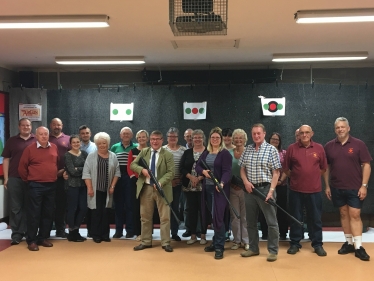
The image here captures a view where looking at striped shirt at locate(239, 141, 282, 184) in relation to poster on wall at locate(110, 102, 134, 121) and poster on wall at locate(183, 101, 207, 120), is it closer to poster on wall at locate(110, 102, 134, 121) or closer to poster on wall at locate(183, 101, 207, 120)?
poster on wall at locate(183, 101, 207, 120)

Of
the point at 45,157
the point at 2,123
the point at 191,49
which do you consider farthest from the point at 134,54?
the point at 2,123

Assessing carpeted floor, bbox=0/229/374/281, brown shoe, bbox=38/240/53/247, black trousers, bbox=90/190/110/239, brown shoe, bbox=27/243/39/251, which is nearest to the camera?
carpeted floor, bbox=0/229/374/281

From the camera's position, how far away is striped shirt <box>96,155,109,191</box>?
498cm

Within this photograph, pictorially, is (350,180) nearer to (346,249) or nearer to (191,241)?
(346,249)

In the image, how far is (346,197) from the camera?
450cm

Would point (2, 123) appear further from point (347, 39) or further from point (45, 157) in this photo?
point (347, 39)

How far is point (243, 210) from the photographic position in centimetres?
466

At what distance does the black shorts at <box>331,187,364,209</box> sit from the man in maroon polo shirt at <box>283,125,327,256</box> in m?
0.20

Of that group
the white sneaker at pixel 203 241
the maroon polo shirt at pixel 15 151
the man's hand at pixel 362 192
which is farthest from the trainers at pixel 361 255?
the maroon polo shirt at pixel 15 151

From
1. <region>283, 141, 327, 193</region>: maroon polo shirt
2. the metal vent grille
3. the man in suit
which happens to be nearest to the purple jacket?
the man in suit

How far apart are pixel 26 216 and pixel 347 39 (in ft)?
16.3

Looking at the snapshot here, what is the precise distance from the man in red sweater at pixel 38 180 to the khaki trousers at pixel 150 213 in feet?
4.09

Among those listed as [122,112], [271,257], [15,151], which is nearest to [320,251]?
[271,257]

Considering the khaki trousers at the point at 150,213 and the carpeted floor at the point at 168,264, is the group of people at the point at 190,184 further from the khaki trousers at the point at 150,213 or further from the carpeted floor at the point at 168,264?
the carpeted floor at the point at 168,264
